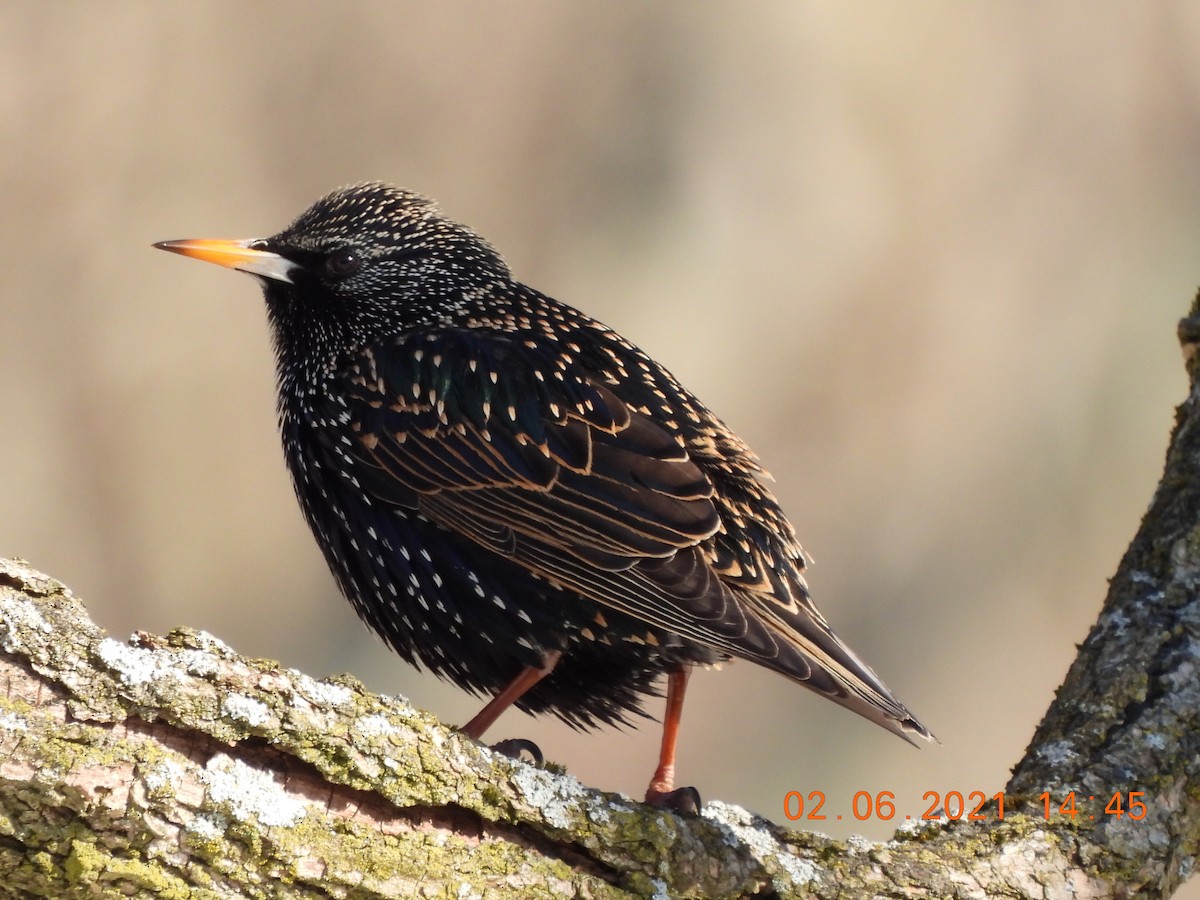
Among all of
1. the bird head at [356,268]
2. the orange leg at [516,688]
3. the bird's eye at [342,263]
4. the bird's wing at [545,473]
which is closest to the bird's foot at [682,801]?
the bird's wing at [545,473]

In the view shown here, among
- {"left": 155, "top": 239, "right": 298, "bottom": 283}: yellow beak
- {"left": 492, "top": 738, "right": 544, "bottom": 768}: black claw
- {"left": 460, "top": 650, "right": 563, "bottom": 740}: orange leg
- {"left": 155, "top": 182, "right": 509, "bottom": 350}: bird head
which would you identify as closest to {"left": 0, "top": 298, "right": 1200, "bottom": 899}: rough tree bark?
{"left": 492, "top": 738, "right": 544, "bottom": 768}: black claw

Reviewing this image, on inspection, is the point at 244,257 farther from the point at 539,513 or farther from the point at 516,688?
the point at 516,688

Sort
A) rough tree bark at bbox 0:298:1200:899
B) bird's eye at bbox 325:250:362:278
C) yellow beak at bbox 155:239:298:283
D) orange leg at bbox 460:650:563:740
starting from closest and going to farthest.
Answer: rough tree bark at bbox 0:298:1200:899, orange leg at bbox 460:650:563:740, yellow beak at bbox 155:239:298:283, bird's eye at bbox 325:250:362:278

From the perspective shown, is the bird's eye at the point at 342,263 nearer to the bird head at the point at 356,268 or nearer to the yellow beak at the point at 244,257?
the bird head at the point at 356,268

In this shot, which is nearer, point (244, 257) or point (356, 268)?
point (244, 257)

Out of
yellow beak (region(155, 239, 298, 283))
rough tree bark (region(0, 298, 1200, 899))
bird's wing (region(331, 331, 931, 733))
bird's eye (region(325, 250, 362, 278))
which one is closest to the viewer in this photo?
rough tree bark (region(0, 298, 1200, 899))

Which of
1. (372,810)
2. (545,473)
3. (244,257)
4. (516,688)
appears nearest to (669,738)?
(516,688)

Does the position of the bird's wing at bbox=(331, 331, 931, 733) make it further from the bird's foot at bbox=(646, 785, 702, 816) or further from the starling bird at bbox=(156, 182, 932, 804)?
the bird's foot at bbox=(646, 785, 702, 816)

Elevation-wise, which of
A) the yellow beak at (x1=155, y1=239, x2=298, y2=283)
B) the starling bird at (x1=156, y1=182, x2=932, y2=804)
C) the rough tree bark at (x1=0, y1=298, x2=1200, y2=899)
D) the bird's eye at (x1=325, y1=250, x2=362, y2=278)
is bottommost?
the rough tree bark at (x1=0, y1=298, x2=1200, y2=899)
